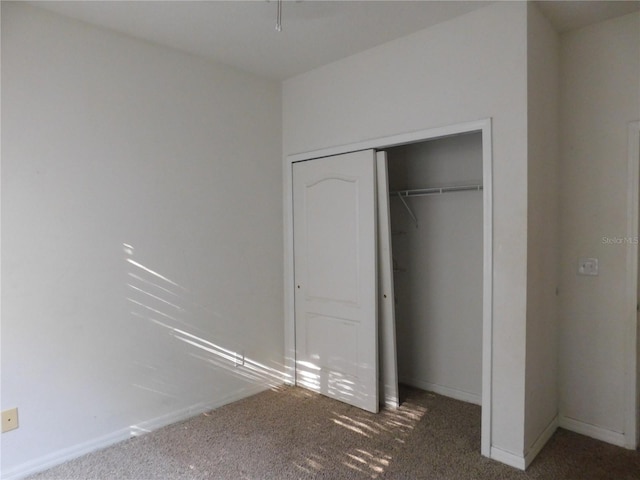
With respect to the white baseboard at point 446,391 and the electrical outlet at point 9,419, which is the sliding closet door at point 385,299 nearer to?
the white baseboard at point 446,391

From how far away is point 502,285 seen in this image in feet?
8.16

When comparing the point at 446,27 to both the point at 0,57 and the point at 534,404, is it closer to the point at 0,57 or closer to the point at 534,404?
the point at 534,404

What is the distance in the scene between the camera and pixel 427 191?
3451 mm

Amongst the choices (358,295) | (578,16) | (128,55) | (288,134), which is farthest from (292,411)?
(578,16)

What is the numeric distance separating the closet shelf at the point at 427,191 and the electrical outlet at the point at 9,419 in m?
2.98

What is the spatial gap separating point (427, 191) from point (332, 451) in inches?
80.9

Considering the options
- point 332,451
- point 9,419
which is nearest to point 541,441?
point 332,451

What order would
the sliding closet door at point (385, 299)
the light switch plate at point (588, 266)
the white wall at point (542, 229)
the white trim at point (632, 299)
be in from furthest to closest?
the sliding closet door at point (385, 299) → the light switch plate at point (588, 266) → the white trim at point (632, 299) → the white wall at point (542, 229)

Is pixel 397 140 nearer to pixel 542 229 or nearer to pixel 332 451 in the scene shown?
pixel 542 229

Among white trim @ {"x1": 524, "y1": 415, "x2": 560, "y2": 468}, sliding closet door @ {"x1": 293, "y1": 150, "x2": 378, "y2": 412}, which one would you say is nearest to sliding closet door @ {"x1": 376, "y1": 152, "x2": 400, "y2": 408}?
sliding closet door @ {"x1": 293, "y1": 150, "x2": 378, "y2": 412}

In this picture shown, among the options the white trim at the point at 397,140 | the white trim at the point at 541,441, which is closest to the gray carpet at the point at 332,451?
the white trim at the point at 541,441

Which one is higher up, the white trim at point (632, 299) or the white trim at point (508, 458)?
the white trim at point (632, 299)

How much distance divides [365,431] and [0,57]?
312 centimetres

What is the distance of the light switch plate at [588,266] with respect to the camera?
2.76 metres
